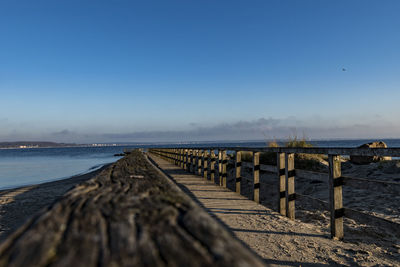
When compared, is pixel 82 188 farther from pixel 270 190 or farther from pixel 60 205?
pixel 270 190

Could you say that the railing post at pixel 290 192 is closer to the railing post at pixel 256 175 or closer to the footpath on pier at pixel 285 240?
the footpath on pier at pixel 285 240

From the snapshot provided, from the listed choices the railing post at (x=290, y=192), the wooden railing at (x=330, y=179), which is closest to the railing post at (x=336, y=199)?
the wooden railing at (x=330, y=179)

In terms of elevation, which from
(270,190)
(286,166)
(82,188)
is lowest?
(270,190)

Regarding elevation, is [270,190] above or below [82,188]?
below

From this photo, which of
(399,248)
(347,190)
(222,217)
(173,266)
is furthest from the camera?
(347,190)

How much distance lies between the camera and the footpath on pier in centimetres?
335

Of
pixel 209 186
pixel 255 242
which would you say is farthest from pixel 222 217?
pixel 209 186

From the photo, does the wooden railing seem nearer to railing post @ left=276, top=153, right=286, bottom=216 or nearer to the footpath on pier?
railing post @ left=276, top=153, right=286, bottom=216

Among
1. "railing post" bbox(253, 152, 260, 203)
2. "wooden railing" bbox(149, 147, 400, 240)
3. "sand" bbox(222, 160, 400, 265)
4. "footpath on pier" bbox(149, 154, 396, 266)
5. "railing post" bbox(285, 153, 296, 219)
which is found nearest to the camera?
"footpath on pier" bbox(149, 154, 396, 266)

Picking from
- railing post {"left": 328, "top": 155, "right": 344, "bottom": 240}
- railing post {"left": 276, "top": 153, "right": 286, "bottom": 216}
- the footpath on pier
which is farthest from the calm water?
railing post {"left": 328, "top": 155, "right": 344, "bottom": 240}

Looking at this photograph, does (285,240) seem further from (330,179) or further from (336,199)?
(330,179)

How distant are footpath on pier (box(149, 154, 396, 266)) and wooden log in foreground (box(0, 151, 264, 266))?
2823 mm

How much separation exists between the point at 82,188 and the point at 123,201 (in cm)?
44

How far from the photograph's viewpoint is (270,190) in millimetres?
9266
